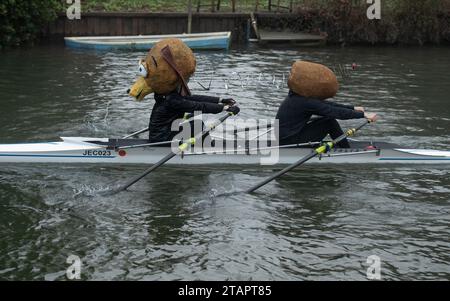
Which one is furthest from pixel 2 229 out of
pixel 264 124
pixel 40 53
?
pixel 40 53

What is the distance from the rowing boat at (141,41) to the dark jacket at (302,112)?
50.0 ft

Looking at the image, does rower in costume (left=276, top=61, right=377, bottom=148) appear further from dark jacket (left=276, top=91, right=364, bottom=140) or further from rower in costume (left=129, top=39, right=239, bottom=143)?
rower in costume (left=129, top=39, right=239, bottom=143)

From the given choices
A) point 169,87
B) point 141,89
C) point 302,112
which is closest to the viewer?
point 169,87

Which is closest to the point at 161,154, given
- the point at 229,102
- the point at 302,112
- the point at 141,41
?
the point at 229,102

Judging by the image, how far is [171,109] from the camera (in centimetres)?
1139

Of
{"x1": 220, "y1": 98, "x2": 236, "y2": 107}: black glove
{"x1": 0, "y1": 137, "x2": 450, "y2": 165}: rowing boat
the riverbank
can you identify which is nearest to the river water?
{"x1": 0, "y1": 137, "x2": 450, "y2": 165}: rowing boat

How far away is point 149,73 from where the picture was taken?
11.1 metres

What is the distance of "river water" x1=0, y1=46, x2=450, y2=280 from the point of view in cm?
839

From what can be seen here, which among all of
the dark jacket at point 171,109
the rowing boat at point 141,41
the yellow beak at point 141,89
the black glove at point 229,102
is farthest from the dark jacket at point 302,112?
the rowing boat at point 141,41

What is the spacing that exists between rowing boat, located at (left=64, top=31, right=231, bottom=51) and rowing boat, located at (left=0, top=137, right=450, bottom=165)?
47.9 ft

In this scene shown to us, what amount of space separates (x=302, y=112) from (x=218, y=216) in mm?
2652

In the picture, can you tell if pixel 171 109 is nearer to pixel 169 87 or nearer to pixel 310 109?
pixel 169 87

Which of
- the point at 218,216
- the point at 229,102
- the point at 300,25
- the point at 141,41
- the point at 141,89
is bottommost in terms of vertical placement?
the point at 218,216

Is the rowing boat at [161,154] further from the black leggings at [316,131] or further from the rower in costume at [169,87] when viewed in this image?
the rower in costume at [169,87]
